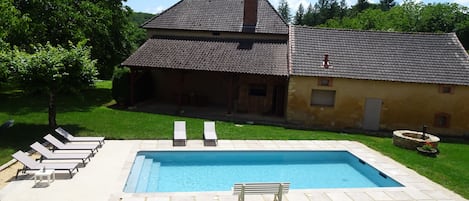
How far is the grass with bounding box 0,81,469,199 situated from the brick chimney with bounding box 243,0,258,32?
1008 cm

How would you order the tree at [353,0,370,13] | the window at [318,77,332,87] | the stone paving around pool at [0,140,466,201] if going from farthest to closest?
the tree at [353,0,370,13] → the window at [318,77,332,87] → the stone paving around pool at [0,140,466,201]

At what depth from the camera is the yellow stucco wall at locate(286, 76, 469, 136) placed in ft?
70.4

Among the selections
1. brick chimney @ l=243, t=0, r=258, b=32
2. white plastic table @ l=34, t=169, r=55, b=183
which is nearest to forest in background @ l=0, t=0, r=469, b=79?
white plastic table @ l=34, t=169, r=55, b=183

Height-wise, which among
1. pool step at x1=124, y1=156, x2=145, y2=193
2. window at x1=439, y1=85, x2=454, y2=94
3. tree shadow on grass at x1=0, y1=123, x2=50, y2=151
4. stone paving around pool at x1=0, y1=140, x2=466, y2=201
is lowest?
pool step at x1=124, y1=156, x2=145, y2=193

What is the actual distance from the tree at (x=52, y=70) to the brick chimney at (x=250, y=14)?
14.5m

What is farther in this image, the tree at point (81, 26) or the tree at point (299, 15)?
the tree at point (299, 15)

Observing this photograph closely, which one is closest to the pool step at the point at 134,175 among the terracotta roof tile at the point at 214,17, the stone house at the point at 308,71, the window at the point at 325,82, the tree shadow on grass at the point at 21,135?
the tree shadow on grass at the point at 21,135

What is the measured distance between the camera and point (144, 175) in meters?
12.5

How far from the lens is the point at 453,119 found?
2158cm

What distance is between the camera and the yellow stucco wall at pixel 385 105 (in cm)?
2145

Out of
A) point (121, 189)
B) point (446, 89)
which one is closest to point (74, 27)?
point (121, 189)

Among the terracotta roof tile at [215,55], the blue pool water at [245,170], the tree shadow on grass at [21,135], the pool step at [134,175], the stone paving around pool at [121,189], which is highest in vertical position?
the terracotta roof tile at [215,55]

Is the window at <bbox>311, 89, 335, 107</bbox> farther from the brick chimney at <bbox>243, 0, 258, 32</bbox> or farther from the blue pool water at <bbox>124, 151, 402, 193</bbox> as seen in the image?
the brick chimney at <bbox>243, 0, 258, 32</bbox>

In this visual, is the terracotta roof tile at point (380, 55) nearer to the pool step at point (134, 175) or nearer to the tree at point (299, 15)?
the pool step at point (134, 175)
